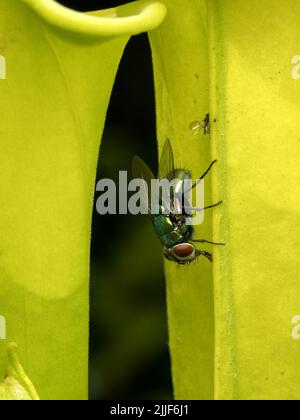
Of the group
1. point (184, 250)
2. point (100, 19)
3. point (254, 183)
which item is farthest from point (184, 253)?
point (100, 19)

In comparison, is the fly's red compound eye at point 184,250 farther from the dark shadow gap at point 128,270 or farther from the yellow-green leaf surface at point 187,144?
the dark shadow gap at point 128,270

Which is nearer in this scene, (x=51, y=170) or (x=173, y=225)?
(x=51, y=170)

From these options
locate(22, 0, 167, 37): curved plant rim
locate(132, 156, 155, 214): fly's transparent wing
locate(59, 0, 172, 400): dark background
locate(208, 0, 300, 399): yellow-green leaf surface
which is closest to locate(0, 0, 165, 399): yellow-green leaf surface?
locate(22, 0, 167, 37): curved plant rim

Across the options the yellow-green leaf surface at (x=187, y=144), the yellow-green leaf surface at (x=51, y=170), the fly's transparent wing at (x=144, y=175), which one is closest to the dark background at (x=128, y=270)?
the fly's transparent wing at (x=144, y=175)

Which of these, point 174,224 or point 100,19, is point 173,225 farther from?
point 100,19

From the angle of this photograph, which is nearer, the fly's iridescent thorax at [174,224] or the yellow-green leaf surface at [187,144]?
the yellow-green leaf surface at [187,144]

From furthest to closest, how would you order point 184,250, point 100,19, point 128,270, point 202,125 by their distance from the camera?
point 128,270
point 184,250
point 202,125
point 100,19

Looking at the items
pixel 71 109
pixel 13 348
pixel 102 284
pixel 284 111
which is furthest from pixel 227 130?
pixel 102 284
